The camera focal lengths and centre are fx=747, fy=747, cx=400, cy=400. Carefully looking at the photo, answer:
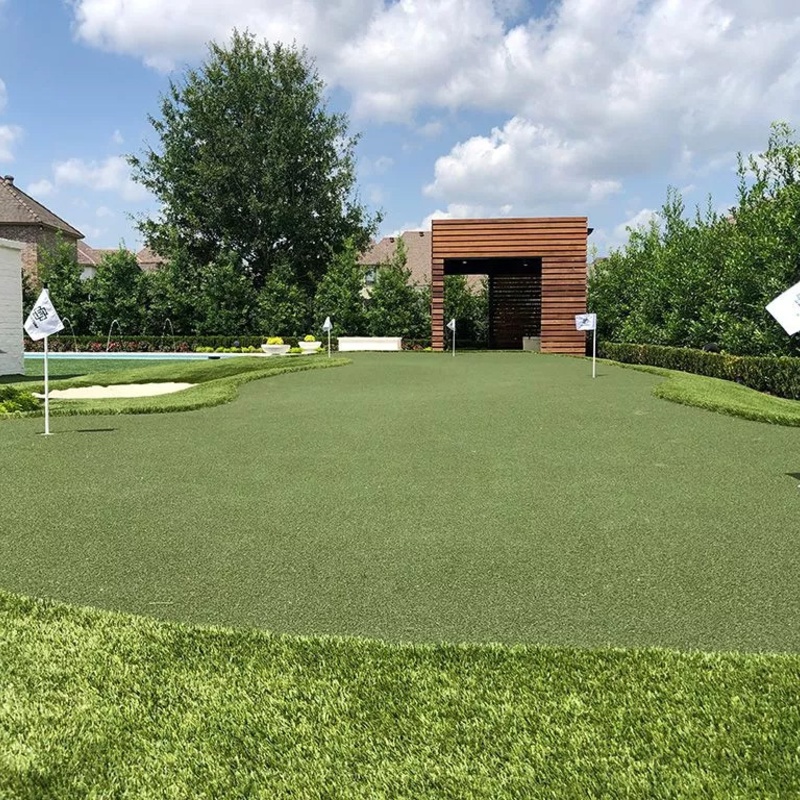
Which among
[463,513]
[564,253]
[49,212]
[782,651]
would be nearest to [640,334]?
[564,253]

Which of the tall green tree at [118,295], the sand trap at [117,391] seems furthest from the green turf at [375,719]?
the tall green tree at [118,295]

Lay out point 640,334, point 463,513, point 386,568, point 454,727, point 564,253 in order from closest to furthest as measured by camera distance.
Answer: point 454,727 → point 386,568 → point 463,513 → point 640,334 → point 564,253

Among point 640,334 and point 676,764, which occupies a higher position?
point 640,334

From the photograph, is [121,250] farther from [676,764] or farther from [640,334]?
[676,764]

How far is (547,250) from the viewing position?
24.8 metres

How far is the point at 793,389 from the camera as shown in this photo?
13.8 meters

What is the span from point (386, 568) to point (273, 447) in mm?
3726

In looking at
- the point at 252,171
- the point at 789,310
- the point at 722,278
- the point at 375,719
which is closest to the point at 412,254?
the point at 252,171

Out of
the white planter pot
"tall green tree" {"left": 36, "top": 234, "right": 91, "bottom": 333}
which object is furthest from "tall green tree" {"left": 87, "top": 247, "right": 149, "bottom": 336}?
the white planter pot

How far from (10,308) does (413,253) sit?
3854 cm

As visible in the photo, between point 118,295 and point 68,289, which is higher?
point 68,289

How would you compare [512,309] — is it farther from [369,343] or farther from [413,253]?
[413,253]

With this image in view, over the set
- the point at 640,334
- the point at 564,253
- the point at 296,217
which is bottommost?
the point at 640,334

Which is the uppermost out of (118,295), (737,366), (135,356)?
(118,295)
